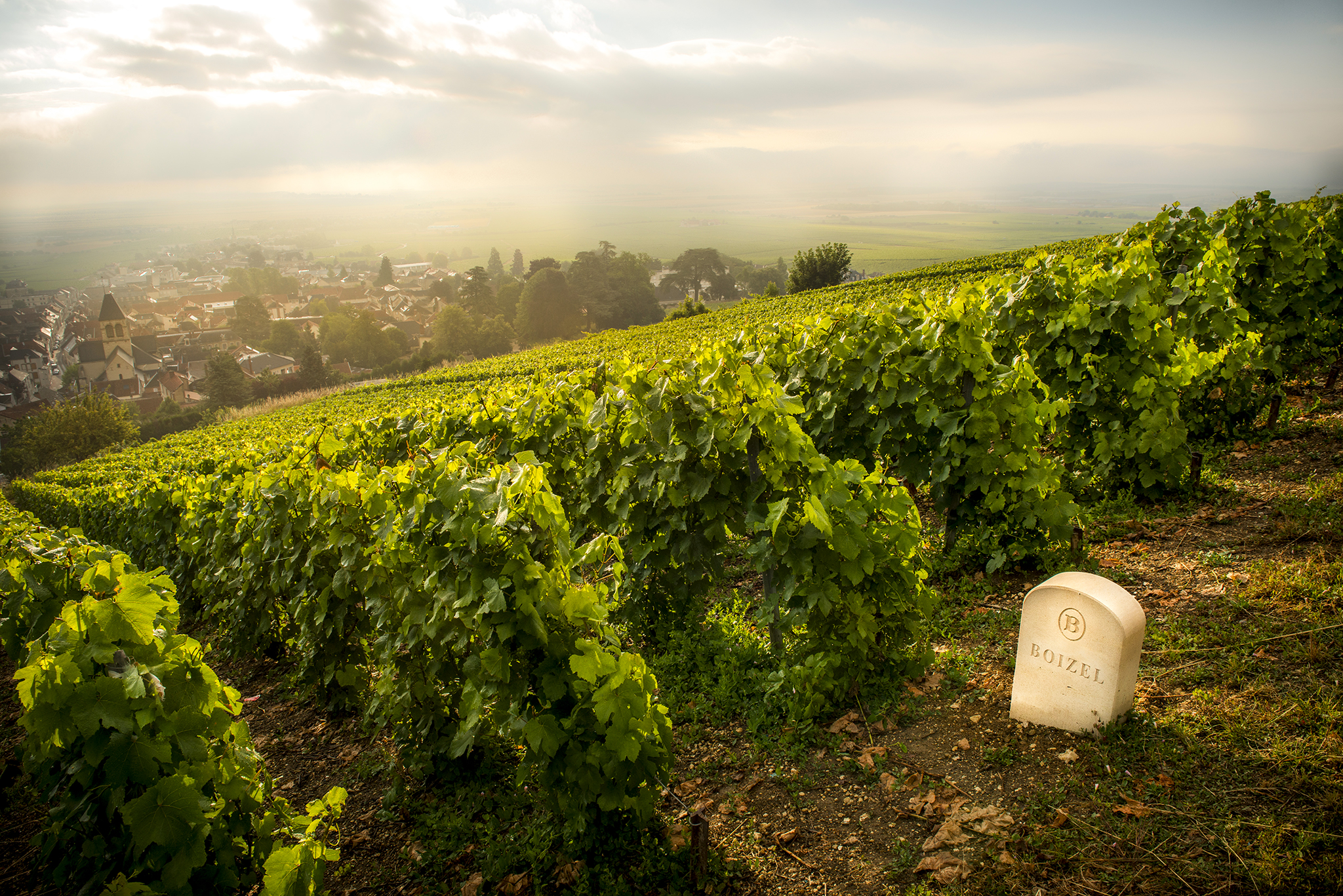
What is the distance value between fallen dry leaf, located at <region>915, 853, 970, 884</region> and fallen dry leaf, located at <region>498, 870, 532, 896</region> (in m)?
1.77

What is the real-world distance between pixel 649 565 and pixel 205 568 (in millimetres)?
5400

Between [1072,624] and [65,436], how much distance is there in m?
80.3

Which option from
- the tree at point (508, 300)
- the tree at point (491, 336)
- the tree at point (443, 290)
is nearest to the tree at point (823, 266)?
the tree at point (491, 336)

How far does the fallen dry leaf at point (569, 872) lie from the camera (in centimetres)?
292

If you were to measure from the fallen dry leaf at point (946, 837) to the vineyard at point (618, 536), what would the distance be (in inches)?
37.5

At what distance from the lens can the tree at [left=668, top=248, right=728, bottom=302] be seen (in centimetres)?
9888

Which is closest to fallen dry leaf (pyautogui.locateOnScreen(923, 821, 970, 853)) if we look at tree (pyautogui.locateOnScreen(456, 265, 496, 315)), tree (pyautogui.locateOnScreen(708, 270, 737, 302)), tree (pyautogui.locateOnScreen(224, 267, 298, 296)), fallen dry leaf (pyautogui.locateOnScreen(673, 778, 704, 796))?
fallen dry leaf (pyautogui.locateOnScreen(673, 778, 704, 796))

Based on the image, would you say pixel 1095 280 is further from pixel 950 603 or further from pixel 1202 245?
pixel 950 603

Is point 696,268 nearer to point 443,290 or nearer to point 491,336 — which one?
point 491,336

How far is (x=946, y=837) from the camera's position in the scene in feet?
8.99

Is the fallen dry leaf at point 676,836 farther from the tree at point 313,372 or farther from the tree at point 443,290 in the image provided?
the tree at point 443,290

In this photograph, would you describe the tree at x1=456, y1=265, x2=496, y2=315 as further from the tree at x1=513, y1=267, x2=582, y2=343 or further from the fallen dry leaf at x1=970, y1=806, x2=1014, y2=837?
the fallen dry leaf at x1=970, y1=806, x2=1014, y2=837

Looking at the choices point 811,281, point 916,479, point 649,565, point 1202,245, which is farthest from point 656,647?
point 811,281

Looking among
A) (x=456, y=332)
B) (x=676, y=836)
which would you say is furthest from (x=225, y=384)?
(x=676, y=836)
